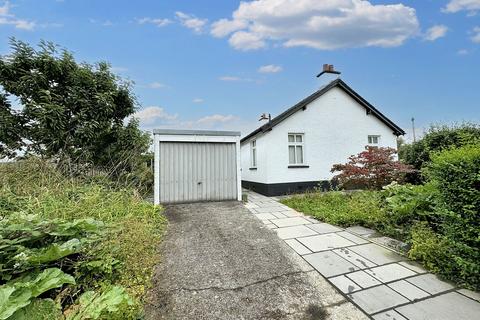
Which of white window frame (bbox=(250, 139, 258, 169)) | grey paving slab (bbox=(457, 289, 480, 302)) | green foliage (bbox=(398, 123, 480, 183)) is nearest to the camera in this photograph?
grey paving slab (bbox=(457, 289, 480, 302))

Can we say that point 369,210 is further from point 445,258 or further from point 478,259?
point 478,259

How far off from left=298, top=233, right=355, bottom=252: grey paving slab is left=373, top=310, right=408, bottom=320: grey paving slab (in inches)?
65.8

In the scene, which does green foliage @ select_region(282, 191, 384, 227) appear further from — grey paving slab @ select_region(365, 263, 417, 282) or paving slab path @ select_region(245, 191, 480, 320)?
grey paving slab @ select_region(365, 263, 417, 282)

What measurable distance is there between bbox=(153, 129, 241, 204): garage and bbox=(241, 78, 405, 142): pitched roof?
196 cm

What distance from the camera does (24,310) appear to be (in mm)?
Result: 1953

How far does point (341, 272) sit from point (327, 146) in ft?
25.9

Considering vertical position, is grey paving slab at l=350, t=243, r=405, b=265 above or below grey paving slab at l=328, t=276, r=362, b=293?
above

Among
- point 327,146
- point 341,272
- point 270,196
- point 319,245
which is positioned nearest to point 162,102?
point 270,196

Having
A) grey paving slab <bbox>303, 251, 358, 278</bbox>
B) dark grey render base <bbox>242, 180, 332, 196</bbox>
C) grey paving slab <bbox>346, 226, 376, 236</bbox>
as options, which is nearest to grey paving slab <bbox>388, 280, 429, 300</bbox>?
grey paving slab <bbox>303, 251, 358, 278</bbox>

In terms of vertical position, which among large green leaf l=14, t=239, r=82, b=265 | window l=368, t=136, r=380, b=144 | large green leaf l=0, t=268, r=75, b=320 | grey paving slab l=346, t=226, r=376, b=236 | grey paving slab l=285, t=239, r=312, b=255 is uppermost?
window l=368, t=136, r=380, b=144

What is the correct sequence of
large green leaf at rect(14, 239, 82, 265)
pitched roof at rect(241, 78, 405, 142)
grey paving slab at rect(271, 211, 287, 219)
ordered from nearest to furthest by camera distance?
large green leaf at rect(14, 239, 82, 265)
grey paving slab at rect(271, 211, 287, 219)
pitched roof at rect(241, 78, 405, 142)

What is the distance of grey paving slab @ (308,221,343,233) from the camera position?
5.21 metres

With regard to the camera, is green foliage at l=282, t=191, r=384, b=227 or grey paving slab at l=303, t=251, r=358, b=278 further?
green foliage at l=282, t=191, r=384, b=227

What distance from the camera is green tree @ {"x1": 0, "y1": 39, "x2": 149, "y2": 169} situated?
6.76 metres
